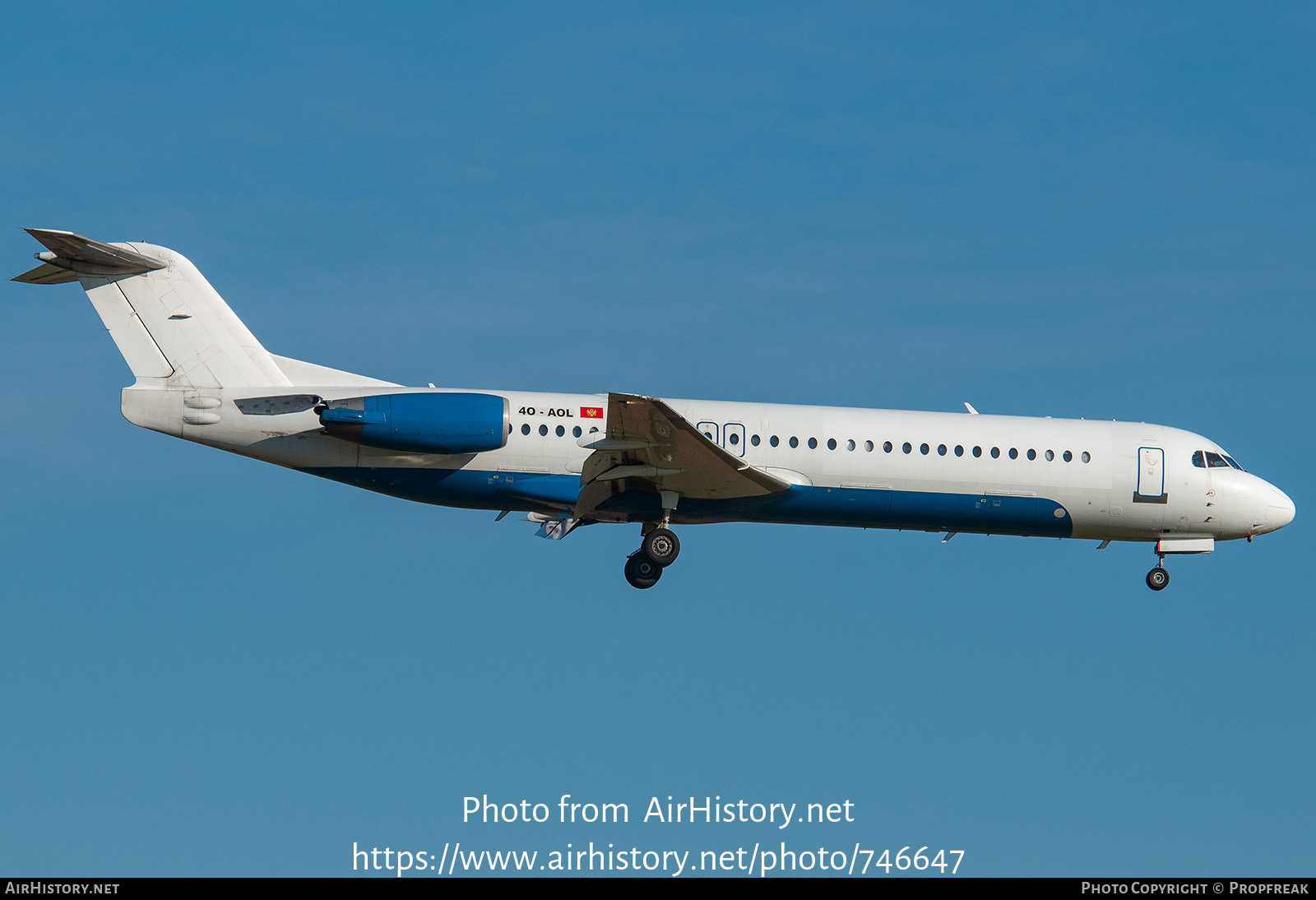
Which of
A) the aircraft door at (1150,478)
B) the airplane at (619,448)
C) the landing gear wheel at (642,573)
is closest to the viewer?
the airplane at (619,448)

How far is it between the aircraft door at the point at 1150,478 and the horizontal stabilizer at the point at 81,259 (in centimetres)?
1908

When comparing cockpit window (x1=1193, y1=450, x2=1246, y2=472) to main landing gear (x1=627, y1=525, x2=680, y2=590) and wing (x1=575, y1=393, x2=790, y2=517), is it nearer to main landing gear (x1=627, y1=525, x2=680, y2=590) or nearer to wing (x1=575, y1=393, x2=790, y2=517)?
wing (x1=575, y1=393, x2=790, y2=517)

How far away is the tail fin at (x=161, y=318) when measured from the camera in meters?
25.5

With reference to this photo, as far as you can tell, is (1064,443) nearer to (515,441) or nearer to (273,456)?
(515,441)

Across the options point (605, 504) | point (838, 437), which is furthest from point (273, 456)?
point (838, 437)

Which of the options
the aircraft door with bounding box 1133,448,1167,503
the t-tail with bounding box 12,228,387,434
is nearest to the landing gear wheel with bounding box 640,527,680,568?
the t-tail with bounding box 12,228,387,434

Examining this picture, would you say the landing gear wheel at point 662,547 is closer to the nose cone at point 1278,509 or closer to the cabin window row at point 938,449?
the cabin window row at point 938,449

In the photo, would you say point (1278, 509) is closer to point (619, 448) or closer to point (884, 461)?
point (884, 461)

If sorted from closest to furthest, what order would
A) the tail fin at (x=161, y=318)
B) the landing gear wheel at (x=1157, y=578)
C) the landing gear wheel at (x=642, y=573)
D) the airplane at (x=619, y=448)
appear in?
1. the airplane at (x=619, y=448)
2. the tail fin at (x=161, y=318)
3. the landing gear wheel at (x=642, y=573)
4. the landing gear wheel at (x=1157, y=578)

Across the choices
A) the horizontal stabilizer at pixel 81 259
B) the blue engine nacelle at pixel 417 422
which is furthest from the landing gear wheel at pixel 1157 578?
the horizontal stabilizer at pixel 81 259

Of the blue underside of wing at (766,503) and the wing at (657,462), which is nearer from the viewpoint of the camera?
the wing at (657,462)

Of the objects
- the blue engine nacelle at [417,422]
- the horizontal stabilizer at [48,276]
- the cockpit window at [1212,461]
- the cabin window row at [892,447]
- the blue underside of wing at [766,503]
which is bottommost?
the blue underside of wing at [766,503]

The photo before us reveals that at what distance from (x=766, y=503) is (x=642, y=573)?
262 centimetres

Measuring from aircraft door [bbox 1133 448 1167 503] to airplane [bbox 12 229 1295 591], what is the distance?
33mm
